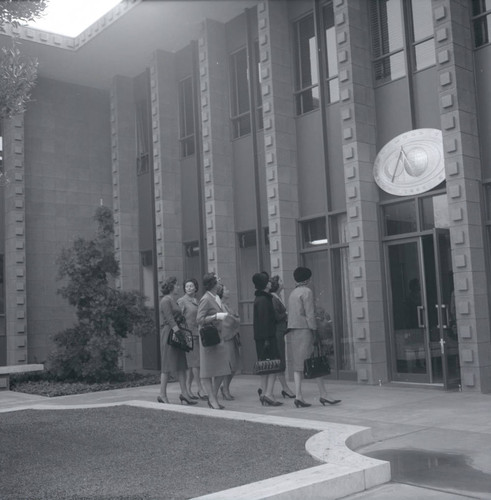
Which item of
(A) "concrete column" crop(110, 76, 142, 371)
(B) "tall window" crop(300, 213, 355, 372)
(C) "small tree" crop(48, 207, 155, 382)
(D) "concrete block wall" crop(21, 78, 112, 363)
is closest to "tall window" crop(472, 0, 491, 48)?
(B) "tall window" crop(300, 213, 355, 372)

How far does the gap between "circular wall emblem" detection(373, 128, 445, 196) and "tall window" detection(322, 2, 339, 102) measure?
1964 millimetres

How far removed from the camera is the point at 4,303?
59.7 ft

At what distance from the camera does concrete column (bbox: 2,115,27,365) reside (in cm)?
1773

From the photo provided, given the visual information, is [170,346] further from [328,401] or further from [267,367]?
[328,401]

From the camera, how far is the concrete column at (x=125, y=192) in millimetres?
18656

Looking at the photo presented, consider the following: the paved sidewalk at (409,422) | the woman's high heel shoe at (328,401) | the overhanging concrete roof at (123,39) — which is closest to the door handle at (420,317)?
the paved sidewalk at (409,422)

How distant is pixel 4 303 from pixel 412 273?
38.0 ft

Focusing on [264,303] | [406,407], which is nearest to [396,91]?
[264,303]

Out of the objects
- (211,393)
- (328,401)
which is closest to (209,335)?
(211,393)

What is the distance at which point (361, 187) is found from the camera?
12.2 meters

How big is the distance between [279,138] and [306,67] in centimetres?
172

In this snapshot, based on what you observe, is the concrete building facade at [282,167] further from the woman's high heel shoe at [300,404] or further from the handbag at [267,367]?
the handbag at [267,367]

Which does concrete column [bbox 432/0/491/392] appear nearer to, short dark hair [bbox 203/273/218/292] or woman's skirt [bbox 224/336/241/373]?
woman's skirt [bbox 224/336/241/373]

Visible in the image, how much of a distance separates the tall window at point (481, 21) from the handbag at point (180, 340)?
6.92 meters
